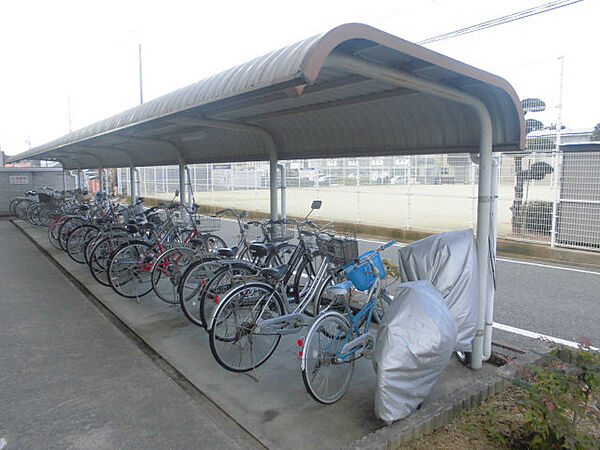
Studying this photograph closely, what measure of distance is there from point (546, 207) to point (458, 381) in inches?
262

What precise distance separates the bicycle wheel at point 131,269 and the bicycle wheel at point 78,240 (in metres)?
2.34

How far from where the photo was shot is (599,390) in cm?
241

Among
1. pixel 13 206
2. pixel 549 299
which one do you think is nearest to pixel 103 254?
pixel 549 299

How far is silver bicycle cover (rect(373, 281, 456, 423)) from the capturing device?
2.59 meters

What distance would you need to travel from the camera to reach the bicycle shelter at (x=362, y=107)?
8.04 ft

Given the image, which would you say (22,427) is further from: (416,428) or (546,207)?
(546,207)

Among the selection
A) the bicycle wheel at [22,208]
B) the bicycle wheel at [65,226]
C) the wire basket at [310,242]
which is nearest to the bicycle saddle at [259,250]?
the wire basket at [310,242]

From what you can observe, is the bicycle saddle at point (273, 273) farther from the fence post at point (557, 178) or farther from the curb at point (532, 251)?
the fence post at point (557, 178)

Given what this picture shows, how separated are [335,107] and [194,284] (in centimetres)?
225

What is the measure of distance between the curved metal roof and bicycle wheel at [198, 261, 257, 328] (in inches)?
56.3

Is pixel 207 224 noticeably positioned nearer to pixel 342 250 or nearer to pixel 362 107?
pixel 362 107

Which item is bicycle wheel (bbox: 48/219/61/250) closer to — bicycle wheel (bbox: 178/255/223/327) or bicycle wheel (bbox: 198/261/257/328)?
bicycle wheel (bbox: 178/255/223/327)

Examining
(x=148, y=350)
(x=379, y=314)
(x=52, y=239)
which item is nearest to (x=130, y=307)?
(x=148, y=350)

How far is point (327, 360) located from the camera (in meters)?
2.99
